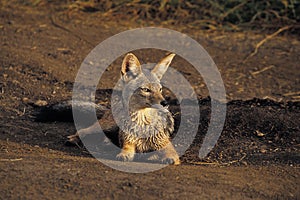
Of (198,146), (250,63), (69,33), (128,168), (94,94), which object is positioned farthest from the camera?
(69,33)

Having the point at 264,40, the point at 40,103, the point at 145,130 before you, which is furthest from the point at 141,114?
the point at 264,40

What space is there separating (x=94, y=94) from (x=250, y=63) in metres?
2.56

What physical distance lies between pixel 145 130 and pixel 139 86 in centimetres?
40

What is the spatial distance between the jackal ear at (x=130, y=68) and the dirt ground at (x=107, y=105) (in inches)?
30.9

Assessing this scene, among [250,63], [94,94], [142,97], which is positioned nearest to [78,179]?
[142,97]

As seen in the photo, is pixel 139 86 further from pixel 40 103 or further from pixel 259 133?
pixel 40 103

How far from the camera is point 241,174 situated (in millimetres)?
4648

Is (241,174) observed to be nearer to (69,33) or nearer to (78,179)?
(78,179)

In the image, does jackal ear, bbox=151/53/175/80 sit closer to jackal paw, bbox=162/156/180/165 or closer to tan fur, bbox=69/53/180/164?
tan fur, bbox=69/53/180/164

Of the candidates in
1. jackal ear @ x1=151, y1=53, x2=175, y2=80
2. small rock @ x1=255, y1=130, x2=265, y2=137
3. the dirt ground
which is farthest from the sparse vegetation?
Result: jackal ear @ x1=151, y1=53, x2=175, y2=80

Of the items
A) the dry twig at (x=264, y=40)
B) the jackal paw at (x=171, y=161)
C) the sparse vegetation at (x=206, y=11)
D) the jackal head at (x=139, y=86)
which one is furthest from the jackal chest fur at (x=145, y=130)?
the sparse vegetation at (x=206, y=11)

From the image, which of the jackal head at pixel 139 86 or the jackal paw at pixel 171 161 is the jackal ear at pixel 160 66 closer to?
the jackal head at pixel 139 86

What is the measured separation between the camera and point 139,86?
5.08m

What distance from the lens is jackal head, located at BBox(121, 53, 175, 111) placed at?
4996 mm
